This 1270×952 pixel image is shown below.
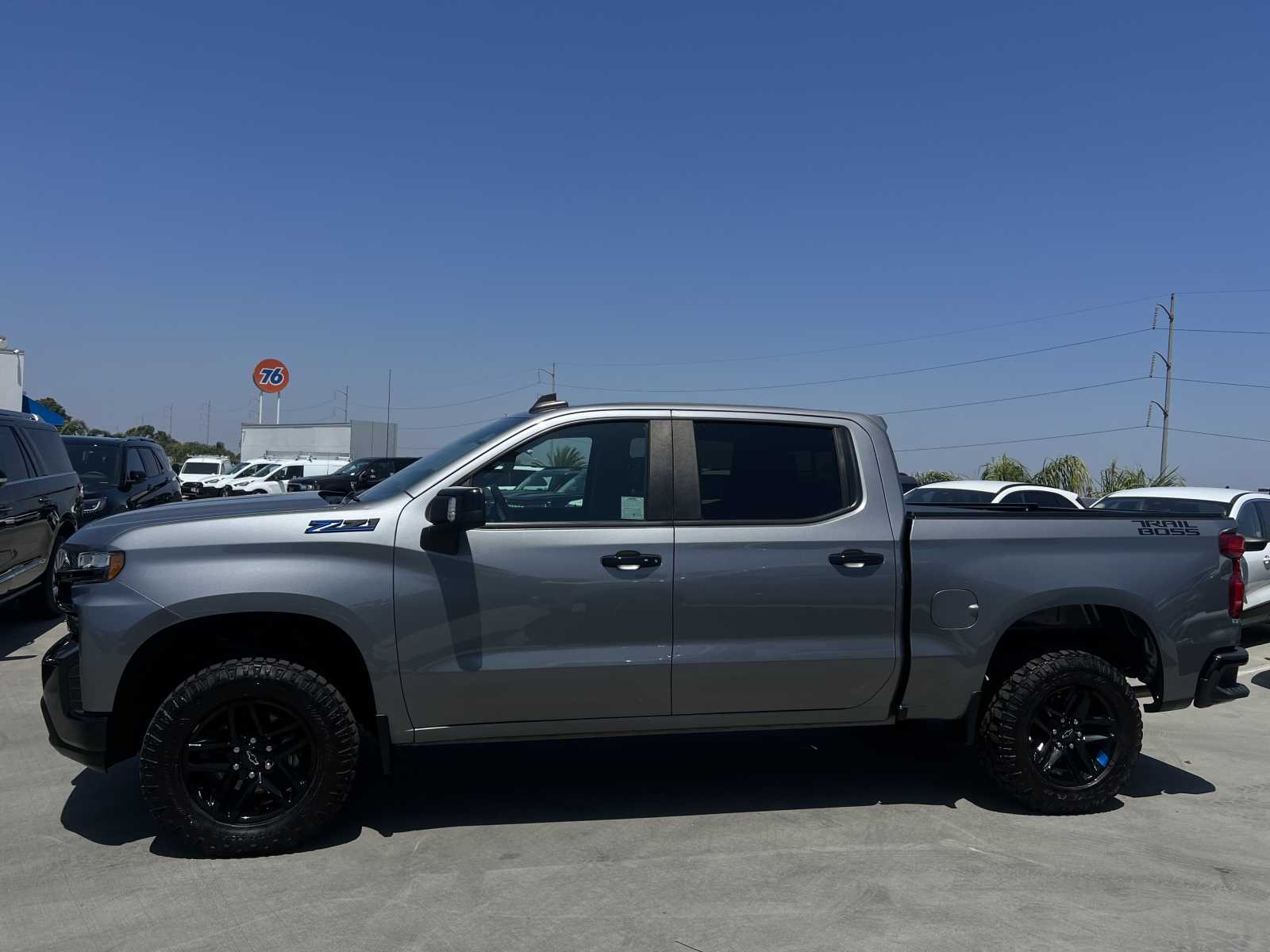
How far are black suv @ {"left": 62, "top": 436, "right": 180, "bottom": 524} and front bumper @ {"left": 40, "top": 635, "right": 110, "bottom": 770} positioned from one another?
→ 8130 millimetres

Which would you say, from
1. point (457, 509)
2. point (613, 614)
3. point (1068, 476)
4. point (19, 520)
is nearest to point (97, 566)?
point (457, 509)

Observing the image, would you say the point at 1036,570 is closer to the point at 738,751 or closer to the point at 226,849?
the point at 738,751

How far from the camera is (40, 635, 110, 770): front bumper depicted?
435cm

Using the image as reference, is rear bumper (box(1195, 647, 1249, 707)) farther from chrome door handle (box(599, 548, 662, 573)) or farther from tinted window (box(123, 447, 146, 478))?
tinted window (box(123, 447, 146, 478))

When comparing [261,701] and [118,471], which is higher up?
[118,471]

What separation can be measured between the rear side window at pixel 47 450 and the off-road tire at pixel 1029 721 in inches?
332

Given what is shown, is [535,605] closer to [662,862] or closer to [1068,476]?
[662,862]

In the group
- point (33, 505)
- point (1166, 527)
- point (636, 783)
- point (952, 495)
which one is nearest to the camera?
point (1166, 527)

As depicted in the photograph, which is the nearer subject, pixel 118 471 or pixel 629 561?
pixel 629 561

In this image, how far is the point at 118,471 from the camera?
13.2 m

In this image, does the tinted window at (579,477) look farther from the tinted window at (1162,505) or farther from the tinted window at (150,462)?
the tinted window at (150,462)

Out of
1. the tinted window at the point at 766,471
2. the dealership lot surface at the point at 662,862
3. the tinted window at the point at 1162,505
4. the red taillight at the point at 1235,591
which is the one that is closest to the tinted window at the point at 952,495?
the tinted window at the point at 1162,505

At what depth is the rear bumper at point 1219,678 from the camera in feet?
17.6

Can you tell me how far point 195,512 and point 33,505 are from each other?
18.0 feet
